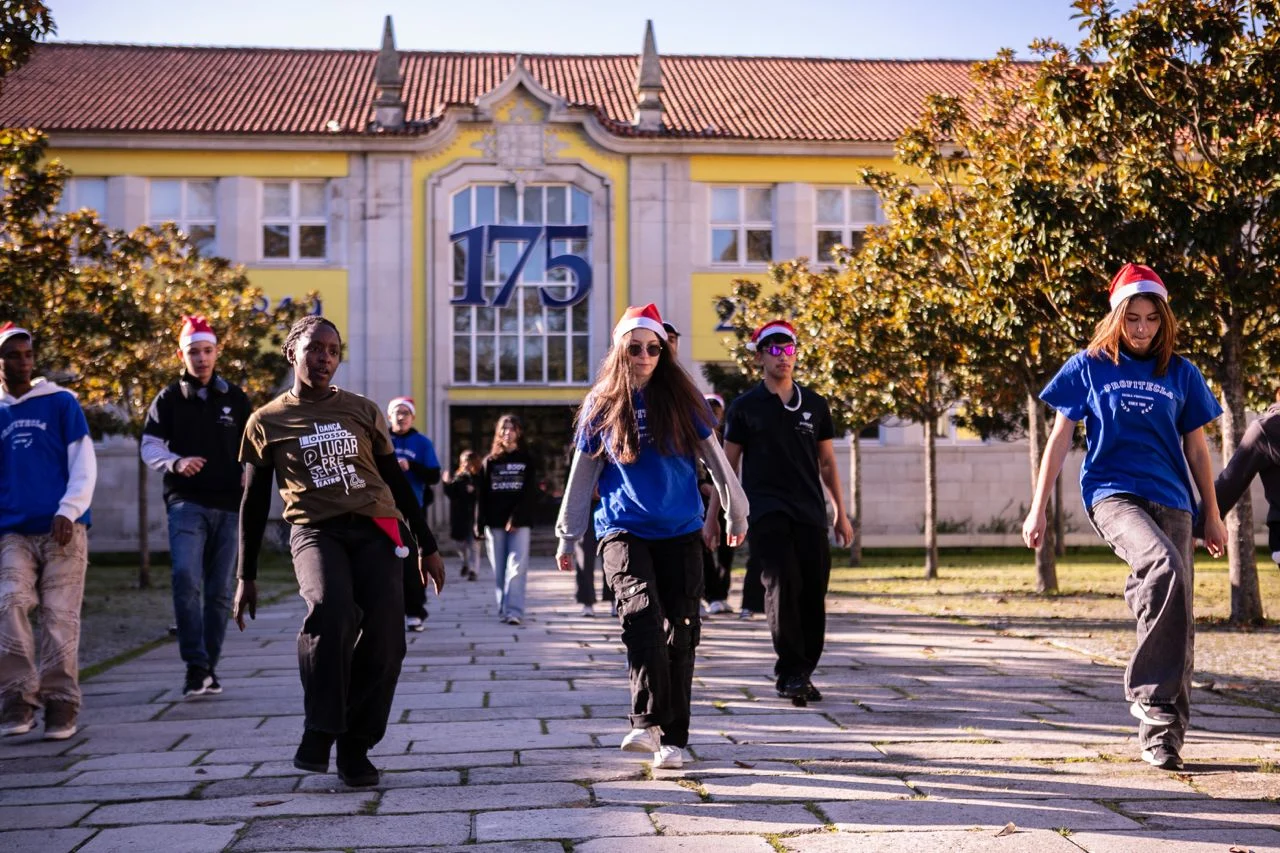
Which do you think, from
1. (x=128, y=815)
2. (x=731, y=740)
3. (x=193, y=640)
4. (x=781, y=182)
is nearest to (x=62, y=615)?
(x=193, y=640)

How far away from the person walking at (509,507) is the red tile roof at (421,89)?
22216 mm

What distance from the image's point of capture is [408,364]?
35.0 meters

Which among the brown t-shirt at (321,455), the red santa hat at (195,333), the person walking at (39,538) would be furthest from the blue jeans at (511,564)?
the brown t-shirt at (321,455)

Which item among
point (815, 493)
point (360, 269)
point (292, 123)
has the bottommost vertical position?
point (815, 493)

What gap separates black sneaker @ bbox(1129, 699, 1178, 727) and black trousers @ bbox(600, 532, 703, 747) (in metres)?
1.72

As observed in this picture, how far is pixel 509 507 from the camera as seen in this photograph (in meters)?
13.7

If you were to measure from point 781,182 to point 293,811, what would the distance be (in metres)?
31.6

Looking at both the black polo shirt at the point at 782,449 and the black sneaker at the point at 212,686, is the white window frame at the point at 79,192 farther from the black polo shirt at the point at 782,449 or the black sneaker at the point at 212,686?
the black polo shirt at the point at 782,449

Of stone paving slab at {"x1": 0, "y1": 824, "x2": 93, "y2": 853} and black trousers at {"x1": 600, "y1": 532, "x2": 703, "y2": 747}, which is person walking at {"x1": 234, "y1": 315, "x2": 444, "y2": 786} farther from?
stone paving slab at {"x1": 0, "y1": 824, "x2": 93, "y2": 853}

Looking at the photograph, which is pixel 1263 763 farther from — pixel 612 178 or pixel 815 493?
pixel 612 178

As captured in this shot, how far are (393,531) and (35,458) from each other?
246cm

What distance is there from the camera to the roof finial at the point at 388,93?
35156 mm

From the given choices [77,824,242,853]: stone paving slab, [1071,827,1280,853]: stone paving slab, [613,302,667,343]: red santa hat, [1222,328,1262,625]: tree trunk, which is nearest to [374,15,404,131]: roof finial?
[1222,328,1262,625]: tree trunk

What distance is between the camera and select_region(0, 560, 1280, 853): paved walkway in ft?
16.5
